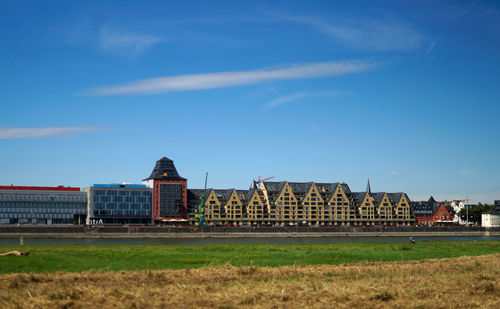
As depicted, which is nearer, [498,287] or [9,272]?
[498,287]

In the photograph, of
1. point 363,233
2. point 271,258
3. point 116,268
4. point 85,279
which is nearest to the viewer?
point 85,279

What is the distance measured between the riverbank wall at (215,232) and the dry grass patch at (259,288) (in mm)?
109352

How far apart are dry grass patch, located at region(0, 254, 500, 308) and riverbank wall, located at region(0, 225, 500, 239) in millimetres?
109352

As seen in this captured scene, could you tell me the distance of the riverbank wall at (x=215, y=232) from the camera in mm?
140500

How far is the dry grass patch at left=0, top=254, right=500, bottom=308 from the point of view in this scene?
26625mm

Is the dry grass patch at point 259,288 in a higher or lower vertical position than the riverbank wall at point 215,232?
higher

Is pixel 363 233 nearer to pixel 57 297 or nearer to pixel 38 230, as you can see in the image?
pixel 38 230

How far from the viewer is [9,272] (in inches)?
1505

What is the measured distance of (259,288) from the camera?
30.0 meters

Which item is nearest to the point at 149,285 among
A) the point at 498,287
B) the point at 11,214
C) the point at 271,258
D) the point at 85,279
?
the point at 85,279

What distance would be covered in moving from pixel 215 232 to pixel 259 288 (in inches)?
4872

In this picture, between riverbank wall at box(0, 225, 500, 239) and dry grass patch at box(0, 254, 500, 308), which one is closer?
dry grass patch at box(0, 254, 500, 308)

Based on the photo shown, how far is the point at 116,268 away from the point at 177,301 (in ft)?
52.2

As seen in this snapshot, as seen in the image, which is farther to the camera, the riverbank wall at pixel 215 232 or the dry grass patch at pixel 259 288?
the riverbank wall at pixel 215 232
